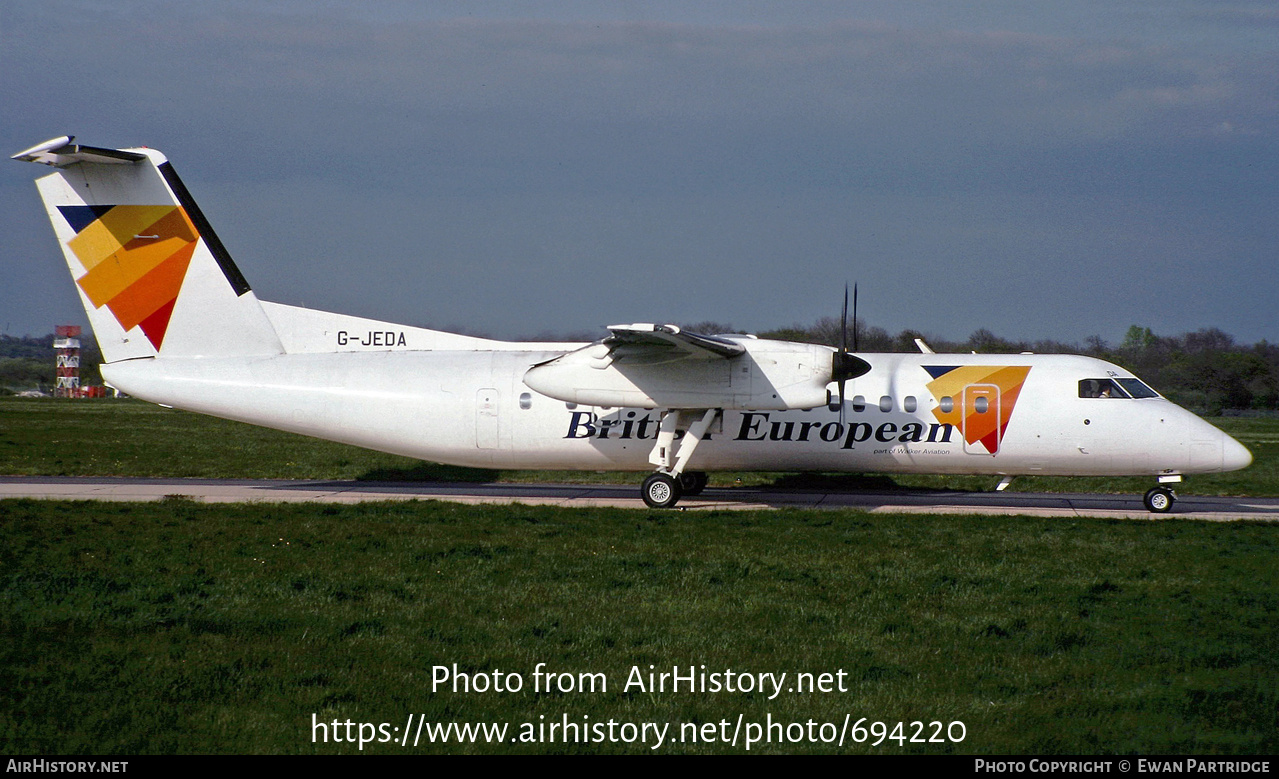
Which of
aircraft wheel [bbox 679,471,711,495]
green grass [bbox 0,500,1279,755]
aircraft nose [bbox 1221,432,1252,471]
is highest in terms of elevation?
aircraft nose [bbox 1221,432,1252,471]

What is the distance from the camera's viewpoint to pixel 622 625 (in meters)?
10.1

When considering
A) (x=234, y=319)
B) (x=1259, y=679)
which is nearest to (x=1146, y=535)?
(x=1259, y=679)

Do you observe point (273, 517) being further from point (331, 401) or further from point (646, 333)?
point (646, 333)

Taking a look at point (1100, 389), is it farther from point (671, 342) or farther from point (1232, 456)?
point (671, 342)

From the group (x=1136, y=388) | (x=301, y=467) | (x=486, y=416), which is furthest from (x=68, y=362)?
(x=1136, y=388)

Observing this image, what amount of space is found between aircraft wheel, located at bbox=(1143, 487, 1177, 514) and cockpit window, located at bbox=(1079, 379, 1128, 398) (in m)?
1.94

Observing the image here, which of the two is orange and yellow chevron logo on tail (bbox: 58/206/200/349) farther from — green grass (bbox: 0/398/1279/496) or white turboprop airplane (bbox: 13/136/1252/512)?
green grass (bbox: 0/398/1279/496)

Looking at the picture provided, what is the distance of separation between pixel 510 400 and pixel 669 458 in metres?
3.28

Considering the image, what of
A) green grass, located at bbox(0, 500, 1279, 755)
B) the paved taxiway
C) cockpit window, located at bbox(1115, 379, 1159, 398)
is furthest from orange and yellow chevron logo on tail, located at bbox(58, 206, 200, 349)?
cockpit window, located at bbox(1115, 379, 1159, 398)

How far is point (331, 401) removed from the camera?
19375 mm

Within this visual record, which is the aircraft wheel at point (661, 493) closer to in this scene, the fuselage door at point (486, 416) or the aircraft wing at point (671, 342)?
the aircraft wing at point (671, 342)

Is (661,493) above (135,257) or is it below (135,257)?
below

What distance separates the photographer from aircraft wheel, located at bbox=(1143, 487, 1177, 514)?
62.9 ft

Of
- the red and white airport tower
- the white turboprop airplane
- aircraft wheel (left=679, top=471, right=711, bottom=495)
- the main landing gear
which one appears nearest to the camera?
the main landing gear
